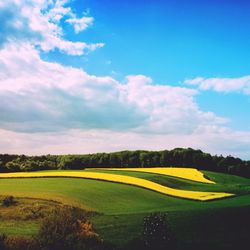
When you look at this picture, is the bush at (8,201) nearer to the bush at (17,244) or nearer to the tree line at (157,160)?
the bush at (17,244)

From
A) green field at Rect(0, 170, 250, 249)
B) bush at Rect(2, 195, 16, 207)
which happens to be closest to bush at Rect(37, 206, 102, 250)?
green field at Rect(0, 170, 250, 249)

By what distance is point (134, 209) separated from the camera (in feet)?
141

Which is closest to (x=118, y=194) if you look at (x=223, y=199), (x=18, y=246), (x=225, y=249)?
(x=223, y=199)

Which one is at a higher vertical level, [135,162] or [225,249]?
[135,162]

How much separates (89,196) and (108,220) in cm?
1361

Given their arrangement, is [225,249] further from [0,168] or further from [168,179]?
[0,168]

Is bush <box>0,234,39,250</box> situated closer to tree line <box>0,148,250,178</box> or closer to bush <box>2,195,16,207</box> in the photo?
bush <box>2,195,16,207</box>

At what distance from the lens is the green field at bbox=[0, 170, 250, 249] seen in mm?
28641

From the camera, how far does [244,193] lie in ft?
210

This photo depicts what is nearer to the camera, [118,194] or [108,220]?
[108,220]

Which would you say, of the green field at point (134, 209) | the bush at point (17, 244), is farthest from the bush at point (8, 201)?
the bush at point (17, 244)

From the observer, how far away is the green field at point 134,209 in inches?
1128

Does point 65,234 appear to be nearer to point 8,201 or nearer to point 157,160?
point 8,201

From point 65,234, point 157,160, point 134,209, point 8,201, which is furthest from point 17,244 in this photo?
point 157,160
